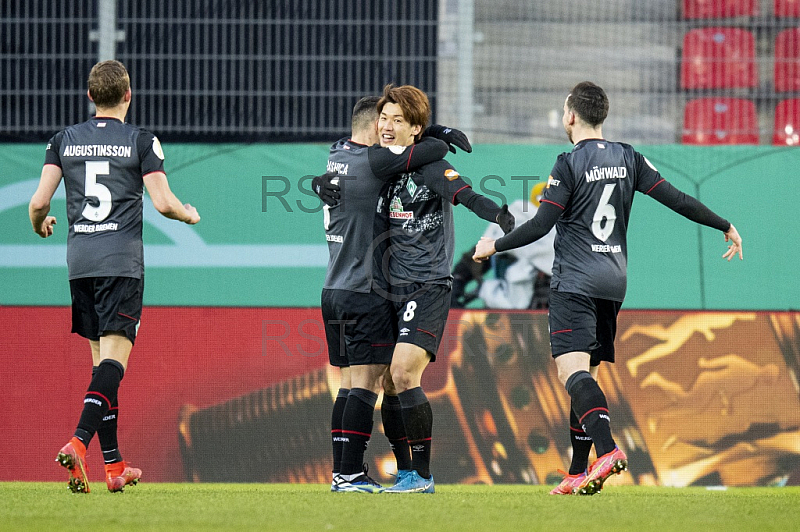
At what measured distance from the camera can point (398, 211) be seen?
537 centimetres

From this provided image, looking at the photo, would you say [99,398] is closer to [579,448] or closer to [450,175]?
[450,175]

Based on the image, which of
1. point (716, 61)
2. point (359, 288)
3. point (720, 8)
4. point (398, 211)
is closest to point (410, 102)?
point (398, 211)

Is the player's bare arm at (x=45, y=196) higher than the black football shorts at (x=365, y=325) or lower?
higher

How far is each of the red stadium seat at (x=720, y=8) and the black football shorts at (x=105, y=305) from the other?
19.5 feet

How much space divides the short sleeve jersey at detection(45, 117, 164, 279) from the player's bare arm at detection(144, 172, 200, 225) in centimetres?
5

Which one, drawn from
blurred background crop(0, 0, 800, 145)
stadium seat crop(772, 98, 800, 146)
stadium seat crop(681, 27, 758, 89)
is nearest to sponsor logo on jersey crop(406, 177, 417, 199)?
blurred background crop(0, 0, 800, 145)

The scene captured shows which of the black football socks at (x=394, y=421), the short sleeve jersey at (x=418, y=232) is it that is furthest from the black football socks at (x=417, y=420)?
the short sleeve jersey at (x=418, y=232)

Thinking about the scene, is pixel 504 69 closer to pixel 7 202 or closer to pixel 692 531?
pixel 7 202

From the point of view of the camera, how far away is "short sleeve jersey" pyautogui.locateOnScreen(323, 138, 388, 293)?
5.37 m

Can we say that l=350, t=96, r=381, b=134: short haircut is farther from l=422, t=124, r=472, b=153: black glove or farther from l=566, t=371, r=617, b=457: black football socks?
l=566, t=371, r=617, b=457: black football socks

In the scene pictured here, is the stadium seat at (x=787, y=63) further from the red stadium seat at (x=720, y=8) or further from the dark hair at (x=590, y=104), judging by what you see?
the dark hair at (x=590, y=104)

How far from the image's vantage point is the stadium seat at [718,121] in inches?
364

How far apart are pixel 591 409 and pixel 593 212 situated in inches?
36.1

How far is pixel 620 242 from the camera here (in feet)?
17.4
